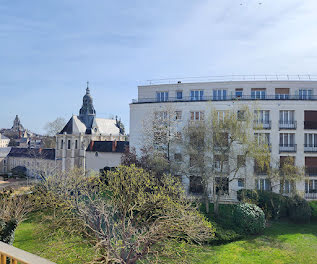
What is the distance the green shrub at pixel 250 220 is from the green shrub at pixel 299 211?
14.3 ft

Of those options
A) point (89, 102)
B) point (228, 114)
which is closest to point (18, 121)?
point (89, 102)

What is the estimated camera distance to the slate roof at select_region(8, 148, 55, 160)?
191 ft

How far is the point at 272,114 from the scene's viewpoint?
27.0 m

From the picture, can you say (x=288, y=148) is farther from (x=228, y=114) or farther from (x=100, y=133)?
(x=100, y=133)

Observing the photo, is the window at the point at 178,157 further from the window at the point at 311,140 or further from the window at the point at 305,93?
the window at the point at 305,93

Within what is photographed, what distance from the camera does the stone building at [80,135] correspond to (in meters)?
55.3

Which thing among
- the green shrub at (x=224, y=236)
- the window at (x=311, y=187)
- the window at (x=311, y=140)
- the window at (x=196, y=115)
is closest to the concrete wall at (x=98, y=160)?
the window at (x=196, y=115)

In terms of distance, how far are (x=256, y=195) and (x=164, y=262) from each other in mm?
15414

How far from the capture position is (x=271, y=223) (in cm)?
2142

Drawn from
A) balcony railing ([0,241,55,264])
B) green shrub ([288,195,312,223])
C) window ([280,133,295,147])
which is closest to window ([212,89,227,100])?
window ([280,133,295,147])

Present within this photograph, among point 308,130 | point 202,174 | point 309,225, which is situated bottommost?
point 309,225

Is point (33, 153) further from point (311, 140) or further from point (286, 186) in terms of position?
point (311, 140)

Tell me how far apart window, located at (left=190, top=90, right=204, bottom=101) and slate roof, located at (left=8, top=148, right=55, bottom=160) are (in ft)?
119

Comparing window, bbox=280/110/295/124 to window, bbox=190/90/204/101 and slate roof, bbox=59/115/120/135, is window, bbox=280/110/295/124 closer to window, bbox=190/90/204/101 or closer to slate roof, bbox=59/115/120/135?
window, bbox=190/90/204/101
